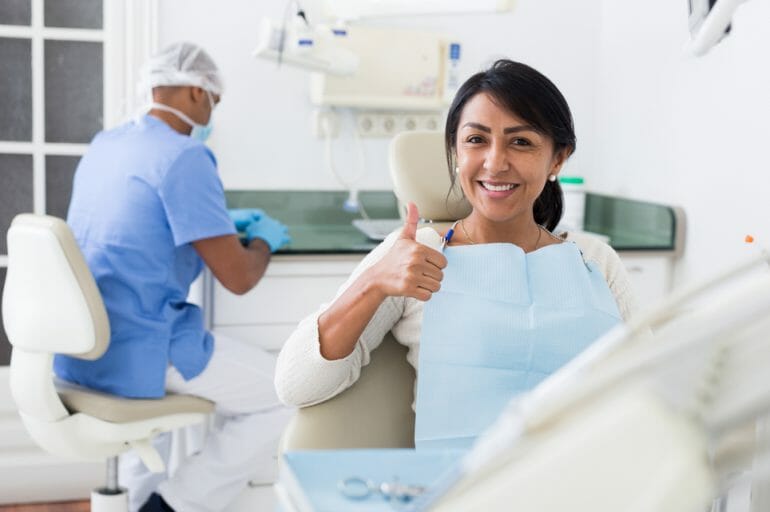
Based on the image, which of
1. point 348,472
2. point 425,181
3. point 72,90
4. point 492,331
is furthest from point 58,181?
point 348,472

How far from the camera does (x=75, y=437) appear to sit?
2176mm

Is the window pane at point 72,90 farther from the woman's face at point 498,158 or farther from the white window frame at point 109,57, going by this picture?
the woman's face at point 498,158

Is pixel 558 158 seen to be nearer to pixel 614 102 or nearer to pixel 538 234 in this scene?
pixel 538 234

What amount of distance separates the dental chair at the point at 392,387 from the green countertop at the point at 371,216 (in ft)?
2.70

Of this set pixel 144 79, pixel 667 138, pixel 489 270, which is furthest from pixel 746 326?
pixel 667 138

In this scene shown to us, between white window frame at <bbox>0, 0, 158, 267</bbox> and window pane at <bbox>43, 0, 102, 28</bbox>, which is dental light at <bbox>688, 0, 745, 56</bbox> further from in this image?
window pane at <bbox>43, 0, 102, 28</bbox>

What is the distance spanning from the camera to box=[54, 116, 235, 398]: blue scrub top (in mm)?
2229

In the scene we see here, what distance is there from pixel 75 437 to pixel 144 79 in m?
0.89

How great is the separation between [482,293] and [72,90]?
180 cm

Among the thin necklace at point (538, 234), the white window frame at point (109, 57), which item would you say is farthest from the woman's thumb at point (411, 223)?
the white window frame at point (109, 57)

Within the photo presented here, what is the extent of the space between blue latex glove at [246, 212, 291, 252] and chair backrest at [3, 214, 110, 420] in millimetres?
490

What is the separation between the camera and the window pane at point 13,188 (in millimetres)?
2887

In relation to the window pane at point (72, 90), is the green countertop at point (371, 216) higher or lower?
lower

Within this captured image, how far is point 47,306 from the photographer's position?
2.07 m
